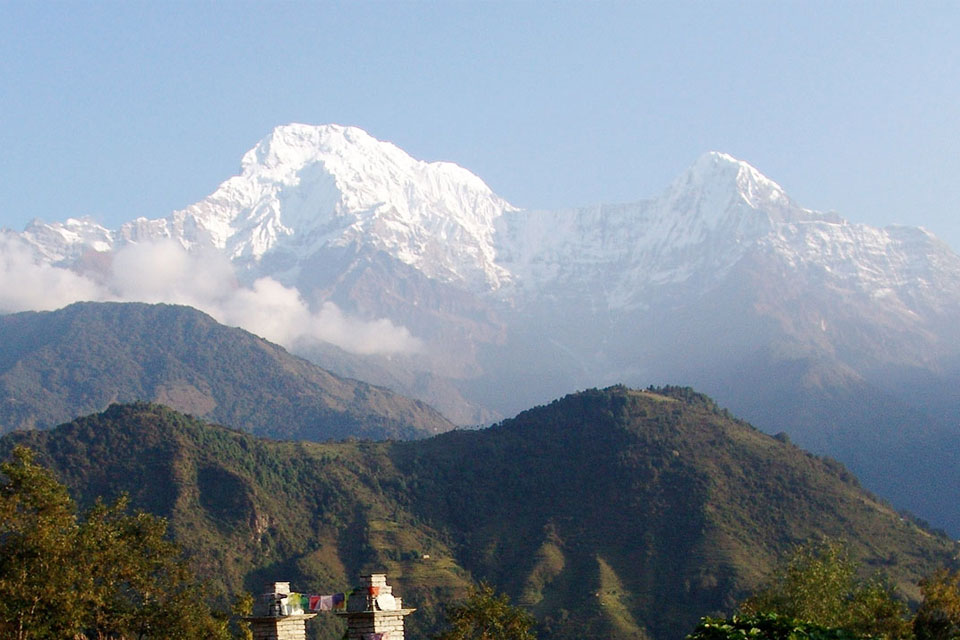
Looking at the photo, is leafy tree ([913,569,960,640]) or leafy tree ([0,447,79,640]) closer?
leafy tree ([0,447,79,640])

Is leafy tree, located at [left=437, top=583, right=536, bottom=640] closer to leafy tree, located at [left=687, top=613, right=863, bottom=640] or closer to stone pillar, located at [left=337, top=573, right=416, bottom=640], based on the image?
stone pillar, located at [left=337, top=573, right=416, bottom=640]

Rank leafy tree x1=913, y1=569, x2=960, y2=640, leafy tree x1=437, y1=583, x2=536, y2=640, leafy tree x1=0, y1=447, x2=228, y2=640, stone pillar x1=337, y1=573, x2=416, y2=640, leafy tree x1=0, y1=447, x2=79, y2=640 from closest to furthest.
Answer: stone pillar x1=337, y1=573, x2=416, y2=640, leafy tree x1=0, y1=447, x2=79, y2=640, leafy tree x1=0, y1=447, x2=228, y2=640, leafy tree x1=913, y1=569, x2=960, y2=640, leafy tree x1=437, y1=583, x2=536, y2=640

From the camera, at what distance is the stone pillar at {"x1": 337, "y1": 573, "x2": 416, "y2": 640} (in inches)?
1201

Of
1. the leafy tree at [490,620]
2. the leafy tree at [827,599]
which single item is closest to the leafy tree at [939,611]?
the leafy tree at [827,599]

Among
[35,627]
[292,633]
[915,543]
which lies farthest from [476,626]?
[915,543]

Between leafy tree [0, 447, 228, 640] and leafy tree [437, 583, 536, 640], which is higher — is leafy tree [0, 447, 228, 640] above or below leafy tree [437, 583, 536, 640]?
above

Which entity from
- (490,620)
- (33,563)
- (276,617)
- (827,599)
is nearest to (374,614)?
(276,617)

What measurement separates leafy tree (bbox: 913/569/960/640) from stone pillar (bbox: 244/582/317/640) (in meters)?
26.2

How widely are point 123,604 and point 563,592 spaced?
126 m

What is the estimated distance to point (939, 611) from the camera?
167 ft

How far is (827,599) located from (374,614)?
1936 inches

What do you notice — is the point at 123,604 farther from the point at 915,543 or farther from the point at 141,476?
the point at 915,543

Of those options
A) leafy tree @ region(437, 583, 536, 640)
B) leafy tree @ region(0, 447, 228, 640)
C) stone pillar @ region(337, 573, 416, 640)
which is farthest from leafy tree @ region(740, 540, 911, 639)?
stone pillar @ region(337, 573, 416, 640)

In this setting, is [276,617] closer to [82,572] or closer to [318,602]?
[318,602]
